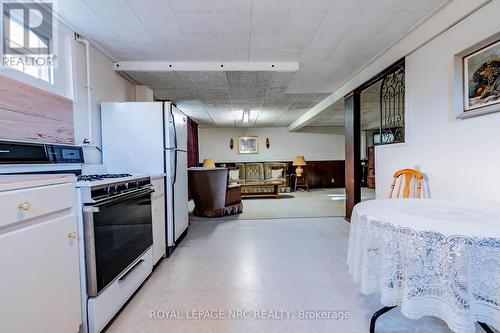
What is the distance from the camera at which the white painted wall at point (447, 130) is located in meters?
1.79

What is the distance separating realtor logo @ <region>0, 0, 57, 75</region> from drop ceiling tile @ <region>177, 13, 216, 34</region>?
1027 millimetres

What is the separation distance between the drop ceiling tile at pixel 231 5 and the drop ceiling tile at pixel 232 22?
6 centimetres

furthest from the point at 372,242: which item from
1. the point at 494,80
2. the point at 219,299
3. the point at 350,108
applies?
the point at 350,108

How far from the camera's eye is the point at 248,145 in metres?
9.27

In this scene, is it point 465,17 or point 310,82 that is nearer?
point 465,17

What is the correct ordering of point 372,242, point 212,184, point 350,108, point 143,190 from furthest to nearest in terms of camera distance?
point 212,184
point 350,108
point 143,190
point 372,242

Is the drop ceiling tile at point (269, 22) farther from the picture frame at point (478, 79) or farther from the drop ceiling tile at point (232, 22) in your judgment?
the picture frame at point (478, 79)

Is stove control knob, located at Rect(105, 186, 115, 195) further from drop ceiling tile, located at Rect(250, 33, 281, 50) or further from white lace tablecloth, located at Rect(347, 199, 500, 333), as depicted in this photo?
drop ceiling tile, located at Rect(250, 33, 281, 50)

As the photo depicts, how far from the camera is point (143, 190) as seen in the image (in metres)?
2.23

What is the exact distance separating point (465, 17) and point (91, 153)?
11.5 ft

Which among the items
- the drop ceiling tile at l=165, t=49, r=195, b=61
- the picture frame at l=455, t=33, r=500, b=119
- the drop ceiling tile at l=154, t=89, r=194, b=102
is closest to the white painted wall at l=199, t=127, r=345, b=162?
the drop ceiling tile at l=154, t=89, r=194, b=102

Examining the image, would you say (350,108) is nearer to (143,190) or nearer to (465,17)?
(465,17)

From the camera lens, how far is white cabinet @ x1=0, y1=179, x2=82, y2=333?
1.01 metres

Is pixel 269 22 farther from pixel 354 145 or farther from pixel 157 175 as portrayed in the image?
pixel 354 145
